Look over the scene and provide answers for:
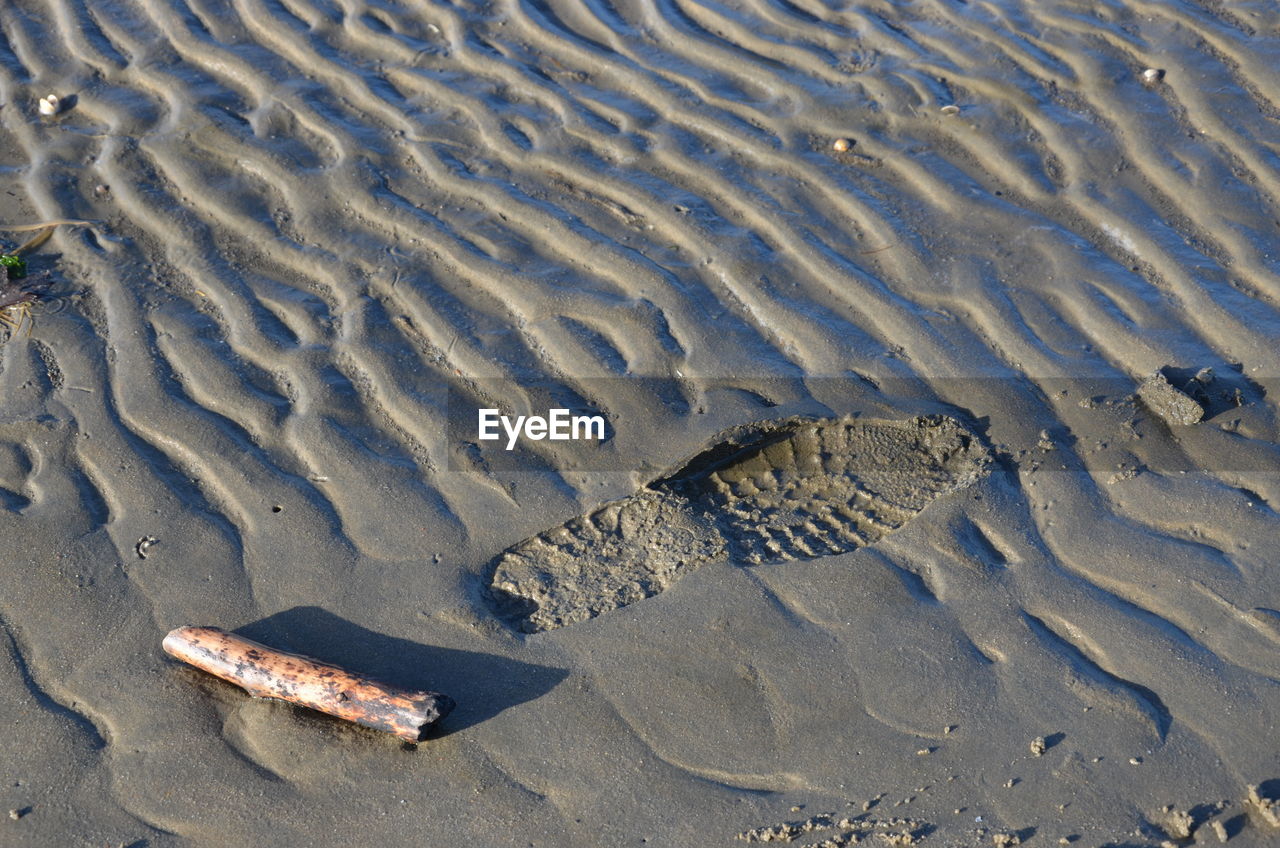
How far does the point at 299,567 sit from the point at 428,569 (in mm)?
394

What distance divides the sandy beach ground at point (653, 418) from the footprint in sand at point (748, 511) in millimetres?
15

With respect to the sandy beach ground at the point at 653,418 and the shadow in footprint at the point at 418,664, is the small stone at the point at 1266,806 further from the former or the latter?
→ the shadow in footprint at the point at 418,664

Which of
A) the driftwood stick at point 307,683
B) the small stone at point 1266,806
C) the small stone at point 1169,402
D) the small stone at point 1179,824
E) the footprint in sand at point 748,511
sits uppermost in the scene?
the small stone at point 1169,402

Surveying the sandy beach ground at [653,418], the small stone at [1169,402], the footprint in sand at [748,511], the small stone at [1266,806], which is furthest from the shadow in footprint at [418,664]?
the small stone at [1169,402]

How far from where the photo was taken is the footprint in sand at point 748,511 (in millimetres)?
3094

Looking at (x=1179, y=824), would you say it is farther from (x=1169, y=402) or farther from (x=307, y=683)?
(x=307, y=683)

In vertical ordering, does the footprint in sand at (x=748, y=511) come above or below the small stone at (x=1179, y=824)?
below

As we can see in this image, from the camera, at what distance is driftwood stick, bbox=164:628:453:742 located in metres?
2.69

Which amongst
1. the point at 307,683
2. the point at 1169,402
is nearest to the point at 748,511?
the point at 307,683

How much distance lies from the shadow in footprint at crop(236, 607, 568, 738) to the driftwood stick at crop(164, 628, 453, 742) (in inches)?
3.6

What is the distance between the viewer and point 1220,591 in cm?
306

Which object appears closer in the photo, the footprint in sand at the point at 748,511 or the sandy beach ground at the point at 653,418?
the sandy beach ground at the point at 653,418

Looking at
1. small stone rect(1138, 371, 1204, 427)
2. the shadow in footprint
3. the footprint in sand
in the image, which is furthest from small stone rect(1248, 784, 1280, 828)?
the shadow in footprint

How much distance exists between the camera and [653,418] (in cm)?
355
